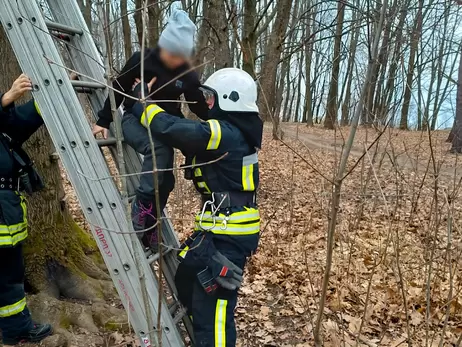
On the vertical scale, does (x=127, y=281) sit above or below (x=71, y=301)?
above

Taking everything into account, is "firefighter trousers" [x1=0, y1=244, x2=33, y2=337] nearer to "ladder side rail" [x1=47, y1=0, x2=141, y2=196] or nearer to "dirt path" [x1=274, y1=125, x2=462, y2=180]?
"ladder side rail" [x1=47, y1=0, x2=141, y2=196]

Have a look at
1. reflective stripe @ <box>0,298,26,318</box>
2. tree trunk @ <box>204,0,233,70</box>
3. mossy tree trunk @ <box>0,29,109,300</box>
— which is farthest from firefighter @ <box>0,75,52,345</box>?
tree trunk @ <box>204,0,233,70</box>

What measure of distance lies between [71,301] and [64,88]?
6.40 feet

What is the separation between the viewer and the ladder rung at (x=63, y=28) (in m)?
2.17

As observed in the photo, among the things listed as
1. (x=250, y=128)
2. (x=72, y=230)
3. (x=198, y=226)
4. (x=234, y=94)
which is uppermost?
(x=234, y=94)

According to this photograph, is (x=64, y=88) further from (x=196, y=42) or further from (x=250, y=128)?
(x=250, y=128)

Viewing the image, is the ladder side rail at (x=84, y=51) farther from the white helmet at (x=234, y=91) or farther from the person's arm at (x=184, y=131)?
the white helmet at (x=234, y=91)

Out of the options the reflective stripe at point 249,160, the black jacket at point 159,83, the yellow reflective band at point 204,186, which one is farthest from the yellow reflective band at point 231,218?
the black jacket at point 159,83

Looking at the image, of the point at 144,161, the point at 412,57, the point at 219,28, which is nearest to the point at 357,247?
the point at 412,57

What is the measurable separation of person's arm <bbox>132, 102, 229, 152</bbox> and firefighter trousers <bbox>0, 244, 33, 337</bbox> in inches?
51.0

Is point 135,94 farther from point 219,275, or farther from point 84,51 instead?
point 219,275

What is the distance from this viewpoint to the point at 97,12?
1.56m

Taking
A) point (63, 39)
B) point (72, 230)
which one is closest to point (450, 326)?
point (72, 230)

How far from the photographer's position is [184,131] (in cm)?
210
